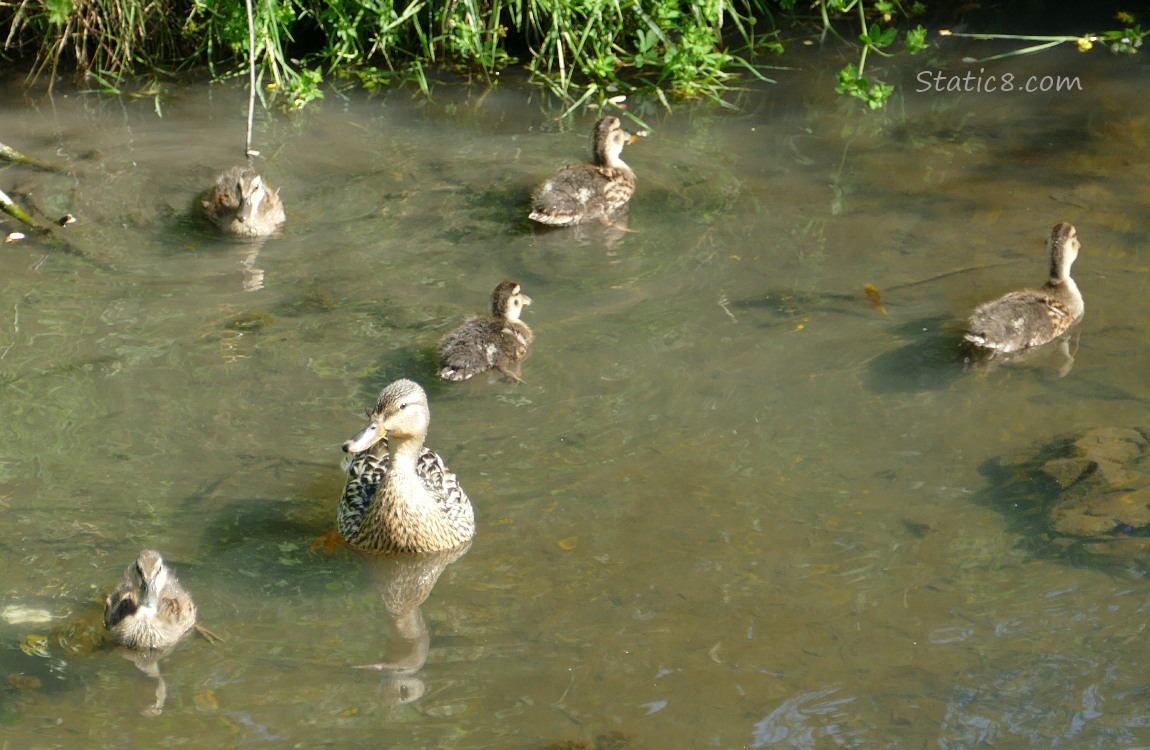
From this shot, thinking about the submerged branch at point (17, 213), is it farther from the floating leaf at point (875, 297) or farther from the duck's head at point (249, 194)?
the floating leaf at point (875, 297)

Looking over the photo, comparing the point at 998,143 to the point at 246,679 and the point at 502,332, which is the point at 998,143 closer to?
the point at 502,332

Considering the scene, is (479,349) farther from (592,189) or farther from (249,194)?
(249,194)

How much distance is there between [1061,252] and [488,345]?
109 inches

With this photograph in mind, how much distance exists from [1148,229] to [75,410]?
540 cm

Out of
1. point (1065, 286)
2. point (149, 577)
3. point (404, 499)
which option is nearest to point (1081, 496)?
point (1065, 286)

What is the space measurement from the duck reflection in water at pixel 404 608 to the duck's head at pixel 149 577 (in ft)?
2.34

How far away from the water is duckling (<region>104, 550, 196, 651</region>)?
0.27 feet

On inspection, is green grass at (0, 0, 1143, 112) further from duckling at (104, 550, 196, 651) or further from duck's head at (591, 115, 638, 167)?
duckling at (104, 550, 196, 651)

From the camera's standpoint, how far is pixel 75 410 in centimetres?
577

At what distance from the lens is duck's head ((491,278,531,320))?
20.7 ft

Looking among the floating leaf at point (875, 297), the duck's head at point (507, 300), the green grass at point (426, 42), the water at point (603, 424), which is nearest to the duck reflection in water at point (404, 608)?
the water at point (603, 424)

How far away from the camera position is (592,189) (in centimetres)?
755

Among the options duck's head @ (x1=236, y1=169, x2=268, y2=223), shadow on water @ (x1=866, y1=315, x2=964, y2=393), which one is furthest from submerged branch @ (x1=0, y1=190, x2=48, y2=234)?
shadow on water @ (x1=866, y1=315, x2=964, y2=393)

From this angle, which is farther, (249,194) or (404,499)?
(249,194)
